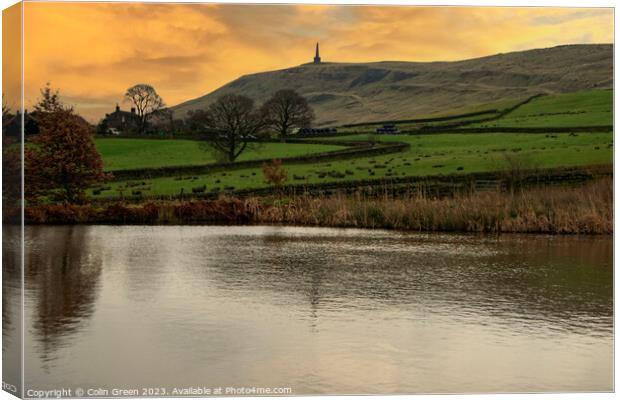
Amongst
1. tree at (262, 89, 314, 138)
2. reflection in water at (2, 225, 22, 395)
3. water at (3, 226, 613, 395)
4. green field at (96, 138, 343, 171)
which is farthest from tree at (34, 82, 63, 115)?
tree at (262, 89, 314, 138)

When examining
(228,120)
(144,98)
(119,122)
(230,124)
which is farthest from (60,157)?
(119,122)

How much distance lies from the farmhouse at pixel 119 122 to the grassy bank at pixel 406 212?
48.7m

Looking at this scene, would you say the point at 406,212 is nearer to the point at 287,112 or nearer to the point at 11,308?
the point at 11,308

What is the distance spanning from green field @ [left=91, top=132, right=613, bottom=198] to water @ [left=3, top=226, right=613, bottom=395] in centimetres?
2898

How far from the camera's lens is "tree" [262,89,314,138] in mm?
99250

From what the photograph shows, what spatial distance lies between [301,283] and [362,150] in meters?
60.6

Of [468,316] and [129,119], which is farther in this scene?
[129,119]

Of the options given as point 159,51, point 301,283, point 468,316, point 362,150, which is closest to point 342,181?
point 362,150

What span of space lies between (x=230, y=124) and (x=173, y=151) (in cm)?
697

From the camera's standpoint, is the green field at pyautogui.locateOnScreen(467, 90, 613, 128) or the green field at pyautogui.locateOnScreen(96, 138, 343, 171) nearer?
the green field at pyautogui.locateOnScreen(96, 138, 343, 171)

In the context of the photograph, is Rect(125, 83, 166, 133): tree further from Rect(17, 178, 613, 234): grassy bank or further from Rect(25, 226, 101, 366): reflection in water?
Rect(25, 226, 101, 366): reflection in water

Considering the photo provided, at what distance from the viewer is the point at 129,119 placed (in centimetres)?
9831

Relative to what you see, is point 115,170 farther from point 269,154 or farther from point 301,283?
point 301,283

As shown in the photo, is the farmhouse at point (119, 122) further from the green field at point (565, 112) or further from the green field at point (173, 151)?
the green field at point (565, 112)
